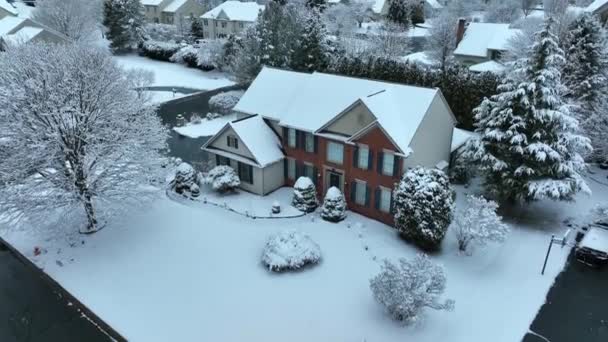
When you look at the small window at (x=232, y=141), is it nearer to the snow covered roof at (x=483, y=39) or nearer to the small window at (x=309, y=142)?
the small window at (x=309, y=142)

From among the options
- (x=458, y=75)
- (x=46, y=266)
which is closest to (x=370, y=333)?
(x=46, y=266)

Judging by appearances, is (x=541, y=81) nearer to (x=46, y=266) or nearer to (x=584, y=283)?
(x=584, y=283)

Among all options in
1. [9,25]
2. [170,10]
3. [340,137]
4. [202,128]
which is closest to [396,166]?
[340,137]

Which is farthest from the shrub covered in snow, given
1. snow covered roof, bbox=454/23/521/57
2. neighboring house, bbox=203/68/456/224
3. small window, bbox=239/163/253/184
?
small window, bbox=239/163/253/184

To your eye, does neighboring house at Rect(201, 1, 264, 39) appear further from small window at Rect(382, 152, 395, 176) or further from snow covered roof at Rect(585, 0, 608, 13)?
small window at Rect(382, 152, 395, 176)

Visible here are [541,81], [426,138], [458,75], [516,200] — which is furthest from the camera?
[458,75]
